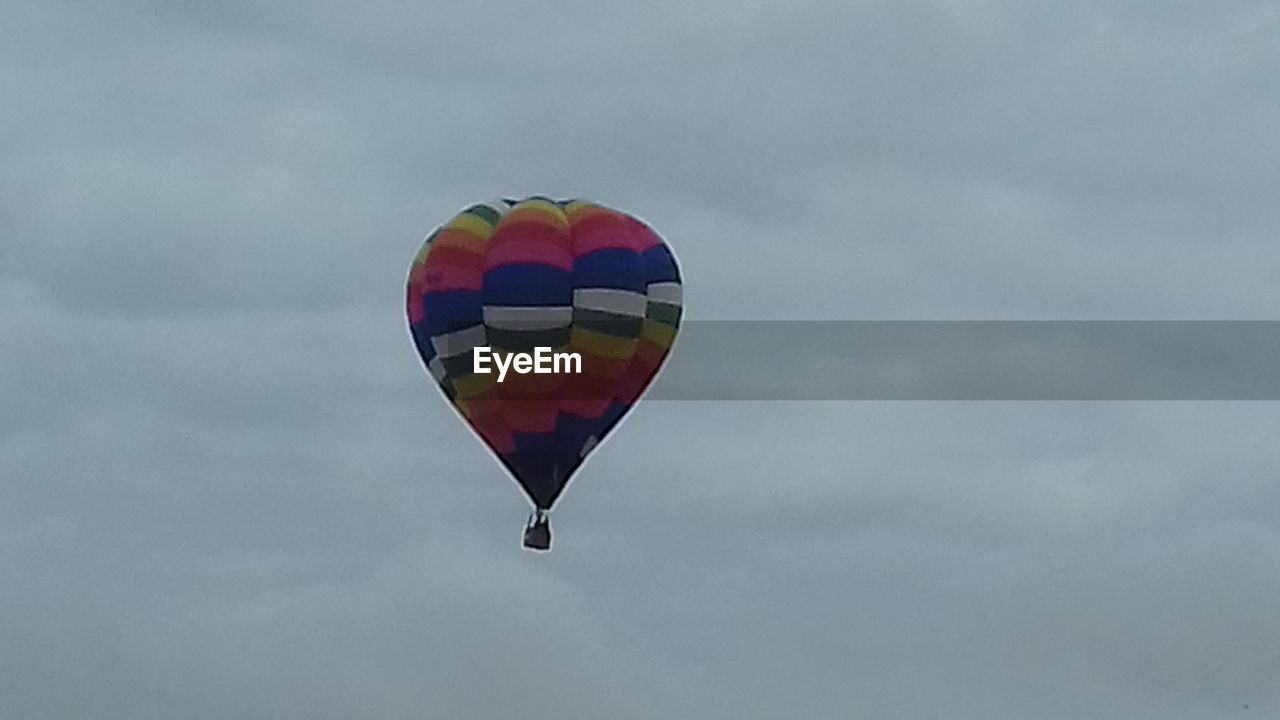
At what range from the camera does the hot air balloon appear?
111 m

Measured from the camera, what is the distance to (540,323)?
111 meters

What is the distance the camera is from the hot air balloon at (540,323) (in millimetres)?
111000

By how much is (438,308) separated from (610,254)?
303cm

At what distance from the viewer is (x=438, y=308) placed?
111 meters

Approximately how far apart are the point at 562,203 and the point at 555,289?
7.38 ft

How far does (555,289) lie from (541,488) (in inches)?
134

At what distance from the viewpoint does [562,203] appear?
370 feet

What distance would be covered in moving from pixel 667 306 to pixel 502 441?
362 cm

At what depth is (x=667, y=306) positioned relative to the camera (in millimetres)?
112125

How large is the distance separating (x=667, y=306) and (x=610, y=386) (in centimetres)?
167

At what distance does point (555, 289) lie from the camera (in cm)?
11094

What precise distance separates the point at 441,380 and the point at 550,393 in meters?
1.97

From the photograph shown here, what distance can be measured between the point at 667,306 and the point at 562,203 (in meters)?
2.55

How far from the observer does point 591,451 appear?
11231 centimetres
